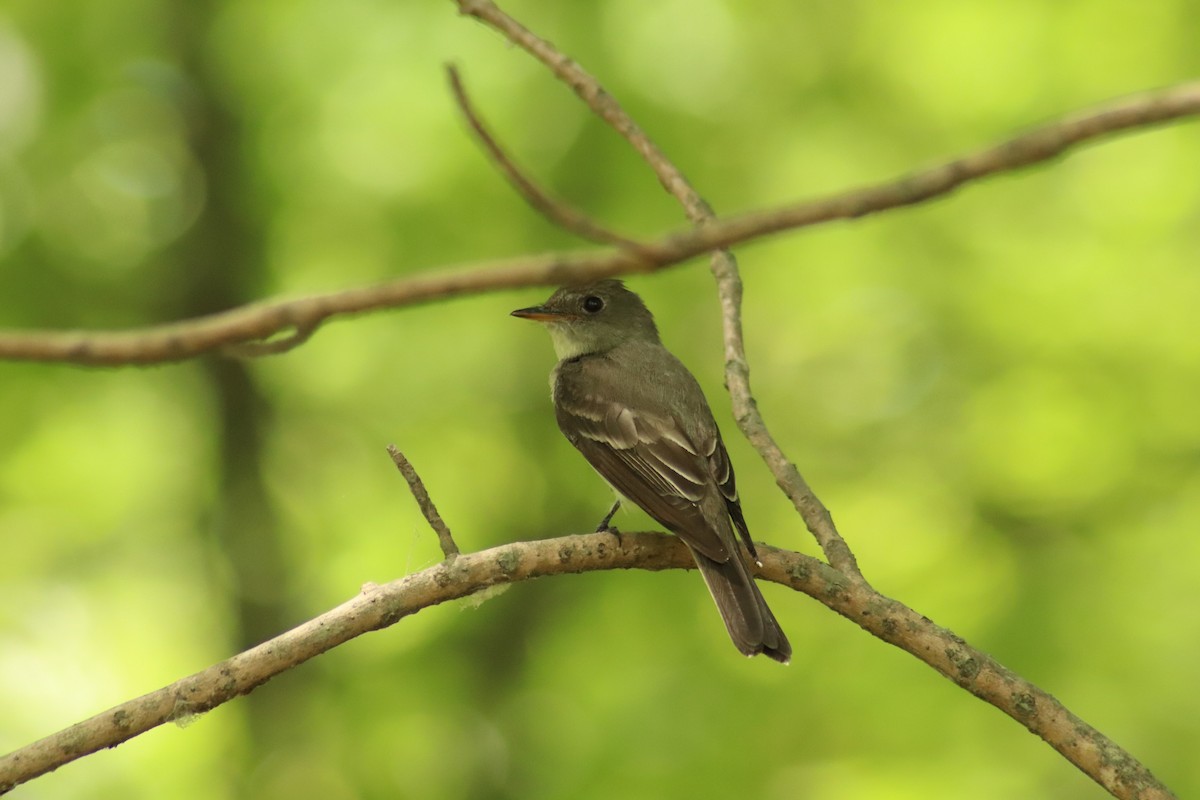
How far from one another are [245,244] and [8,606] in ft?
12.1

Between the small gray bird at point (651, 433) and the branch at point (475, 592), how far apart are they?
861mm

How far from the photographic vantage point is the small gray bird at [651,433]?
5.16m

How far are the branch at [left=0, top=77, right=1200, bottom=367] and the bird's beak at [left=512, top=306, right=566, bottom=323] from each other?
5.23 metres

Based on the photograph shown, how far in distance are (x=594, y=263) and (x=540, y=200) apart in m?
0.22

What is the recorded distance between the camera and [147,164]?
11.1 meters

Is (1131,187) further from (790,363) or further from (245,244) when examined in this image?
(245,244)

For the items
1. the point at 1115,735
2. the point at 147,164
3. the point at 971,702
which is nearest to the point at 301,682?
the point at 147,164

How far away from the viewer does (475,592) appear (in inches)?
153

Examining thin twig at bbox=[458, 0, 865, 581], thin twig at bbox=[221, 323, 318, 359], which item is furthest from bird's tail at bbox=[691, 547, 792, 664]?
thin twig at bbox=[221, 323, 318, 359]

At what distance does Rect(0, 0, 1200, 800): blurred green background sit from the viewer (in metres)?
9.48

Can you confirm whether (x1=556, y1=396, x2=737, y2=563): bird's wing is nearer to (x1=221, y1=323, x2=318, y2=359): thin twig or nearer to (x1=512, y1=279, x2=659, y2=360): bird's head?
(x1=512, y1=279, x2=659, y2=360): bird's head

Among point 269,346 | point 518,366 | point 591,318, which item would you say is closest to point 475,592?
point 269,346

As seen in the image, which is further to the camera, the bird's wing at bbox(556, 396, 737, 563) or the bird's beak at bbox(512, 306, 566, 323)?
the bird's beak at bbox(512, 306, 566, 323)

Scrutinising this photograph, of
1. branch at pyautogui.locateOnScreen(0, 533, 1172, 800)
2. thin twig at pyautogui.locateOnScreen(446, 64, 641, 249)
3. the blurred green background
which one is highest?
thin twig at pyautogui.locateOnScreen(446, 64, 641, 249)
